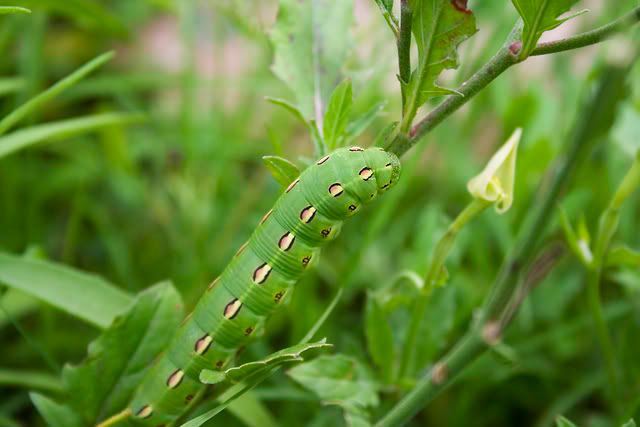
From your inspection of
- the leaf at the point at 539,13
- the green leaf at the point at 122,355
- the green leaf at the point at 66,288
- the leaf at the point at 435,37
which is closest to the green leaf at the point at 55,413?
the green leaf at the point at 122,355

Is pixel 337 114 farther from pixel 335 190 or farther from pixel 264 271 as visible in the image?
pixel 264 271

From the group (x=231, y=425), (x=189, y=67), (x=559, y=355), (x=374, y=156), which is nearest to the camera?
(x=374, y=156)

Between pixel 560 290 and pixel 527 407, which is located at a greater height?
pixel 560 290

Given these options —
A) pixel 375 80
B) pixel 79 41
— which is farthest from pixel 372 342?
pixel 79 41

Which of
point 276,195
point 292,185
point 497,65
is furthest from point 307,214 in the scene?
point 276,195

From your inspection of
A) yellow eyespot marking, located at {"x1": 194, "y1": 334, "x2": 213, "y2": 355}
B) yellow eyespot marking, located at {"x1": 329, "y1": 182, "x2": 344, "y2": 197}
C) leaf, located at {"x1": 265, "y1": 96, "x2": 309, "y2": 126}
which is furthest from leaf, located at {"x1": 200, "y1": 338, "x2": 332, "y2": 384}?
leaf, located at {"x1": 265, "y1": 96, "x2": 309, "y2": 126}

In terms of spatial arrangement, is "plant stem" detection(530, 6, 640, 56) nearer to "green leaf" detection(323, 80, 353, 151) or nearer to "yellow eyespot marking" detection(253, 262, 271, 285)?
"green leaf" detection(323, 80, 353, 151)

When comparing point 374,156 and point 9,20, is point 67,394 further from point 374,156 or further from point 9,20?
point 9,20
